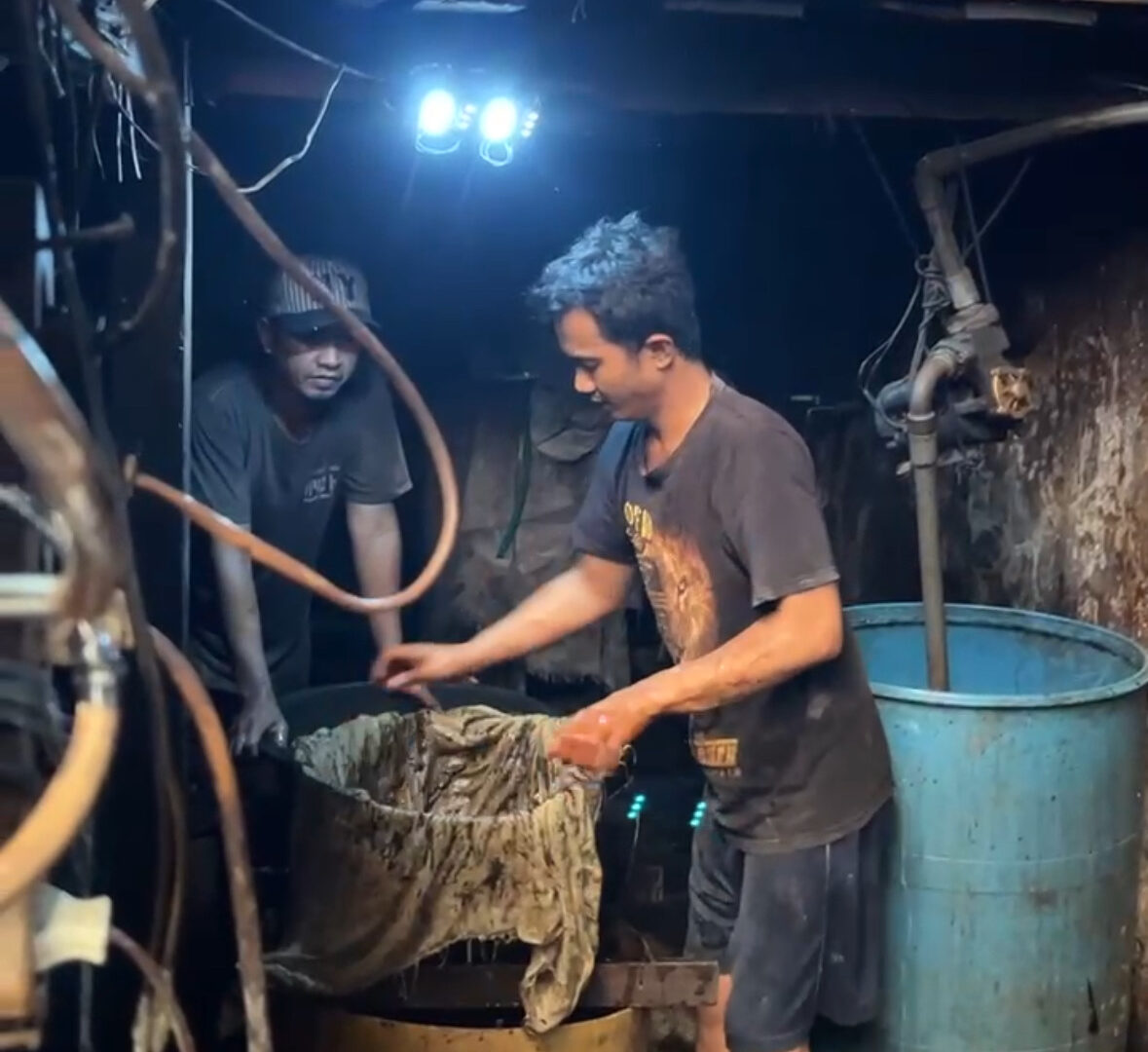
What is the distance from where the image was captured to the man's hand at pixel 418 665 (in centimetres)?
219

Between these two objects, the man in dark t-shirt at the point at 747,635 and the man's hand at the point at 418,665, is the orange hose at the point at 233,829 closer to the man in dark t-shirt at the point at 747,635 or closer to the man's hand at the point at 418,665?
the man in dark t-shirt at the point at 747,635

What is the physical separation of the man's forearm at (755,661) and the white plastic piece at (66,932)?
852mm

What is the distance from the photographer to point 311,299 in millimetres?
2617

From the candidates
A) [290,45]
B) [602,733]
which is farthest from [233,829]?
[290,45]

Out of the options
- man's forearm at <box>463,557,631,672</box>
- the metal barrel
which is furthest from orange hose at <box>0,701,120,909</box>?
the metal barrel

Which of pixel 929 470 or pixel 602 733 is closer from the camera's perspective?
pixel 602 733

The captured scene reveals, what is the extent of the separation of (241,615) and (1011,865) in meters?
1.28

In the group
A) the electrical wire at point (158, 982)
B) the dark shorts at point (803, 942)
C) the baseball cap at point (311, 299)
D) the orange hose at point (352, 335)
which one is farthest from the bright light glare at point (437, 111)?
the electrical wire at point (158, 982)

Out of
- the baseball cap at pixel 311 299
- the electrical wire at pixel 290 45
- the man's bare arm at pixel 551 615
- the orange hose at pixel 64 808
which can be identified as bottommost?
the orange hose at pixel 64 808

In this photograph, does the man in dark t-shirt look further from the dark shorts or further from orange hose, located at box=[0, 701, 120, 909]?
orange hose, located at box=[0, 701, 120, 909]

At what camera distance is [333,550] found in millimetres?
3463

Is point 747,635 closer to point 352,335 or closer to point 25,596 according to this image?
point 352,335

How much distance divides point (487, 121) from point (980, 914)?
4.45 ft

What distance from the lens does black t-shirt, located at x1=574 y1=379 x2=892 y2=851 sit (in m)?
1.96
